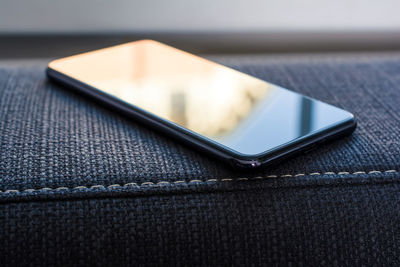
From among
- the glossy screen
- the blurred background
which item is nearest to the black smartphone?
the glossy screen

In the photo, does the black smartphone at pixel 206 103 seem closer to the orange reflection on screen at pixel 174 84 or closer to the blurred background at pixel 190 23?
the orange reflection on screen at pixel 174 84

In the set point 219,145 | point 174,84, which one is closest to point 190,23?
point 174,84

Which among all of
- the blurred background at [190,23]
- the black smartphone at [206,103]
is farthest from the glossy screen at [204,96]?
the blurred background at [190,23]

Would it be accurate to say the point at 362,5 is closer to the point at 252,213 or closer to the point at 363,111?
the point at 363,111

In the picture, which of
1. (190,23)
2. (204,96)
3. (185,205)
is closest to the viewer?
(185,205)

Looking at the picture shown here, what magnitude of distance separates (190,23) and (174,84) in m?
0.36

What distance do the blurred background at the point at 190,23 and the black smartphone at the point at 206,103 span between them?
26 centimetres

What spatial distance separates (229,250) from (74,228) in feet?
0.29

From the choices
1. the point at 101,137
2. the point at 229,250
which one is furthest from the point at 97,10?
the point at 229,250

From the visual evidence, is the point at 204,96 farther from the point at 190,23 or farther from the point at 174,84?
the point at 190,23

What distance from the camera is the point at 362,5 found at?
795 mm

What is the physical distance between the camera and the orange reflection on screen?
382 mm

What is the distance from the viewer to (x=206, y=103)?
0.41m

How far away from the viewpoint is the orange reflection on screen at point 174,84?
38 centimetres
